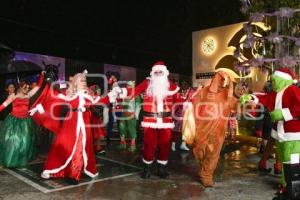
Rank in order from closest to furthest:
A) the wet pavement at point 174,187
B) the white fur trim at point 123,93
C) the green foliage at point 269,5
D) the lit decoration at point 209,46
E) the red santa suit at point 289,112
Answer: the red santa suit at point 289,112 < the wet pavement at point 174,187 < the white fur trim at point 123,93 < the green foliage at point 269,5 < the lit decoration at point 209,46

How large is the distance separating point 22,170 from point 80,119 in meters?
1.93

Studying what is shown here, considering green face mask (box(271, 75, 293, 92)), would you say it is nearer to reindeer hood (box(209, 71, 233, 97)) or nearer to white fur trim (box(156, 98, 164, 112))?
reindeer hood (box(209, 71, 233, 97))

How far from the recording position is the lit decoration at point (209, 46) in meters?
15.1

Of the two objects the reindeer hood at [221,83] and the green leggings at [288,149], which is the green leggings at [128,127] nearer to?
the reindeer hood at [221,83]

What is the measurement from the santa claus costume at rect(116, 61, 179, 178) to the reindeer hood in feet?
3.06

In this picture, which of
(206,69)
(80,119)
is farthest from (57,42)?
(80,119)

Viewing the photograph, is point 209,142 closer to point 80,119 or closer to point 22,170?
point 80,119

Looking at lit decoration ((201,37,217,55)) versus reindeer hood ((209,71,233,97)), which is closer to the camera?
reindeer hood ((209,71,233,97))

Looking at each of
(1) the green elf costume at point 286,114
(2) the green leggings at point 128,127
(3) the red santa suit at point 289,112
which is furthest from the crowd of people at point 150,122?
(2) the green leggings at point 128,127

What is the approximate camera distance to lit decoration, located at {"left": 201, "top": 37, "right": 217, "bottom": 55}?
1508 cm

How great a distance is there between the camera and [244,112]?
465 inches

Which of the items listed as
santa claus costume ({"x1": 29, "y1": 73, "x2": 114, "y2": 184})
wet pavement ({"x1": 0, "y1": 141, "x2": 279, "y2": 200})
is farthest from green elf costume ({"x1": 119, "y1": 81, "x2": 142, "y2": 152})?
santa claus costume ({"x1": 29, "y1": 73, "x2": 114, "y2": 184})

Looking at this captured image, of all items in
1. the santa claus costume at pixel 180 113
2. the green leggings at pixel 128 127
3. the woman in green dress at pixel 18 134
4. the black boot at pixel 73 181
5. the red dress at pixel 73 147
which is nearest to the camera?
the black boot at pixel 73 181

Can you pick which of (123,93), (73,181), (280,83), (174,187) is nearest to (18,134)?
(73,181)
